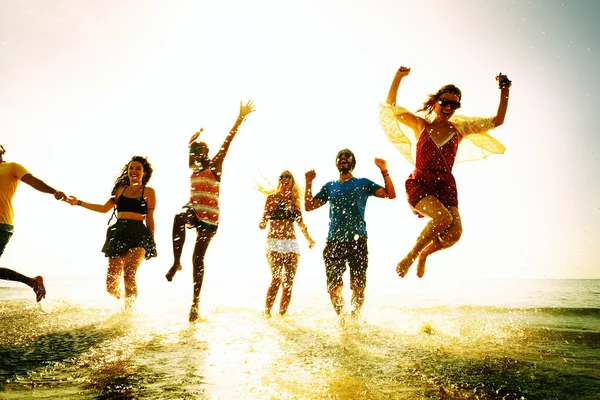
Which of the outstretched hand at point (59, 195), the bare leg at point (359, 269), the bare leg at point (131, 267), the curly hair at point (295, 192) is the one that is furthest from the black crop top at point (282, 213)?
the outstretched hand at point (59, 195)

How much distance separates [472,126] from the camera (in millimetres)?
5199

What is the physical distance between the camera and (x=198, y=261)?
17.9 ft

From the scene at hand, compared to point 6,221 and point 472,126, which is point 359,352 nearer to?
point 472,126

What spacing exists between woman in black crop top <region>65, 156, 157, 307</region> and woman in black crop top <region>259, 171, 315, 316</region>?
5.95ft

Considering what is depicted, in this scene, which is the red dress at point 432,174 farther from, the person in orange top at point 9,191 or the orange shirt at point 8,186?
the orange shirt at point 8,186

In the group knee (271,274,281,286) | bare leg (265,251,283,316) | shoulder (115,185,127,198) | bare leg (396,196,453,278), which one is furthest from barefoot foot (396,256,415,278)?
shoulder (115,185,127,198)

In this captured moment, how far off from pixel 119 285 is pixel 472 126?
574 centimetres

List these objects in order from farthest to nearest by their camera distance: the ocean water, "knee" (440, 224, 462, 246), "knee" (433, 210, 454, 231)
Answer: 1. "knee" (440, 224, 462, 246)
2. "knee" (433, 210, 454, 231)
3. the ocean water


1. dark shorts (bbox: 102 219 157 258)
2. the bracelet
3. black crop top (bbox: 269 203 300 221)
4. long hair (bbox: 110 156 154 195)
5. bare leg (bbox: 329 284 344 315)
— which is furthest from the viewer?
black crop top (bbox: 269 203 300 221)

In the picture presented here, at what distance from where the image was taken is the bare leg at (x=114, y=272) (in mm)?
5926

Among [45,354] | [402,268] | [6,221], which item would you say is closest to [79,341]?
[45,354]

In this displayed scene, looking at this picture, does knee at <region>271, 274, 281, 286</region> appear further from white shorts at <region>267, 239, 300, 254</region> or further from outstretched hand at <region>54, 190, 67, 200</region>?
outstretched hand at <region>54, 190, 67, 200</region>

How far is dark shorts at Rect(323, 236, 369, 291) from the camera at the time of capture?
18.1 ft

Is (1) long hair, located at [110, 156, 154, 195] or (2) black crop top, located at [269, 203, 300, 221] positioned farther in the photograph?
(2) black crop top, located at [269, 203, 300, 221]
